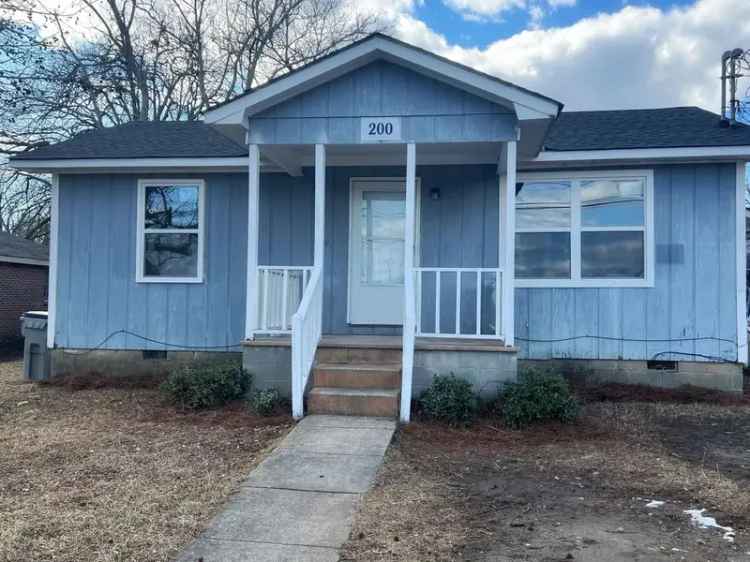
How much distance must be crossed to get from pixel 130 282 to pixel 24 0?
8786 millimetres

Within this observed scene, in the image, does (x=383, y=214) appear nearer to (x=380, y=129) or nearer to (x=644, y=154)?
(x=380, y=129)

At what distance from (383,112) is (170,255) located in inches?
145

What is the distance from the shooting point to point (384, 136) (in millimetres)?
6344

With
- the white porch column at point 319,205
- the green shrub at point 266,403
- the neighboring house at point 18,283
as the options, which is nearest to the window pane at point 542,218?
the white porch column at point 319,205

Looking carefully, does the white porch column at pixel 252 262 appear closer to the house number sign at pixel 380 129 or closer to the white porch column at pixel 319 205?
the white porch column at pixel 319 205

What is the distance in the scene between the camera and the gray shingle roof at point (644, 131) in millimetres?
6984

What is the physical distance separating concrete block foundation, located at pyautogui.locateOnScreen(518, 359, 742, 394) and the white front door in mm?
1837

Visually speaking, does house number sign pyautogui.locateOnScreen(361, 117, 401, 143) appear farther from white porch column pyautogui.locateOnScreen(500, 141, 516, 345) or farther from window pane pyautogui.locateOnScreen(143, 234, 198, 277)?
window pane pyautogui.locateOnScreen(143, 234, 198, 277)

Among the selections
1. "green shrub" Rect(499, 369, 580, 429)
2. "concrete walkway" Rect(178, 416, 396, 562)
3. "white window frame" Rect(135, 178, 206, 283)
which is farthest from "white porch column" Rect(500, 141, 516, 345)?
"white window frame" Rect(135, 178, 206, 283)

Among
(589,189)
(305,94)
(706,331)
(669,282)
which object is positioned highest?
(305,94)

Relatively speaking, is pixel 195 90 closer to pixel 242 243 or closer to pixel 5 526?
pixel 242 243

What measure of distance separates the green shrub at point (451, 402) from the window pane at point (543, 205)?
270cm

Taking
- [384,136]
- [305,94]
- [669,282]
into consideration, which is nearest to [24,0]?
[305,94]

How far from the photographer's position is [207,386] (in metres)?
6.16
